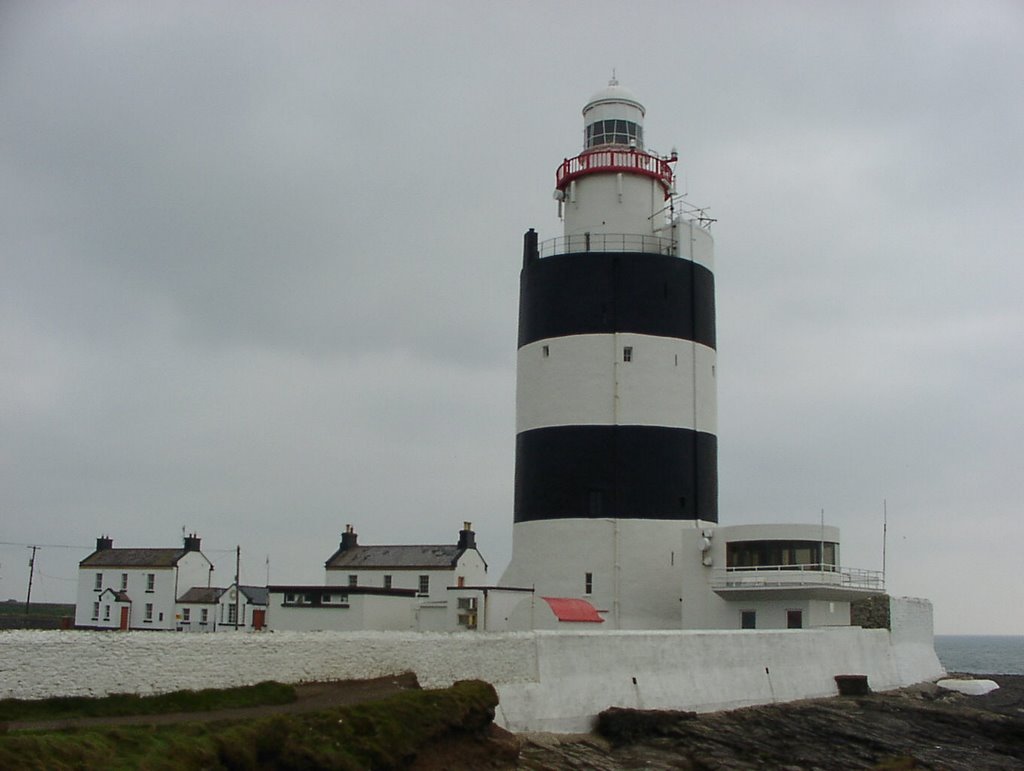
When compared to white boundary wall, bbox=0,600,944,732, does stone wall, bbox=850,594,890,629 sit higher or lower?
higher

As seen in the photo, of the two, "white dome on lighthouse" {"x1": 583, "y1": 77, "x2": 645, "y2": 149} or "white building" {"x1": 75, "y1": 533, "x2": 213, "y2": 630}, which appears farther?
"white building" {"x1": 75, "y1": 533, "x2": 213, "y2": 630}

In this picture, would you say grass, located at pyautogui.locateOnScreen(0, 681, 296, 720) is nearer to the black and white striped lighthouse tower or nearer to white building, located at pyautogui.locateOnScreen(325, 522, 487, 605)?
the black and white striped lighthouse tower

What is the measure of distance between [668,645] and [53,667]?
1330cm

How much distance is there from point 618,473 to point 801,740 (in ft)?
33.8

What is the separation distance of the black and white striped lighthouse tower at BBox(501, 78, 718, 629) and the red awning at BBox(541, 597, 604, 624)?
1278 mm

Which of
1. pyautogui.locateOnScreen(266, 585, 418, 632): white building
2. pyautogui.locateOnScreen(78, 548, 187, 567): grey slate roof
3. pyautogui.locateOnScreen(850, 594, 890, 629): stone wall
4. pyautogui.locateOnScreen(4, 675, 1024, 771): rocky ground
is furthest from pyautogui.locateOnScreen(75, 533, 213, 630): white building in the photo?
pyautogui.locateOnScreen(4, 675, 1024, 771): rocky ground

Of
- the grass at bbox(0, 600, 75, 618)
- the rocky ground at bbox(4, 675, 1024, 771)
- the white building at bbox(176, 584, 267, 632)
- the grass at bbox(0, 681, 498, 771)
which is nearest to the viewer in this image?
the grass at bbox(0, 681, 498, 771)

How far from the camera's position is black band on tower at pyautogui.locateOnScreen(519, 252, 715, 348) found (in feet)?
107

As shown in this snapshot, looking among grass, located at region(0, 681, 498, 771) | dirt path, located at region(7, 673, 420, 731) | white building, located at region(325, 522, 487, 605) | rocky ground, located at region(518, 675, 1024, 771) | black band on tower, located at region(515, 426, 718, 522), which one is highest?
black band on tower, located at region(515, 426, 718, 522)

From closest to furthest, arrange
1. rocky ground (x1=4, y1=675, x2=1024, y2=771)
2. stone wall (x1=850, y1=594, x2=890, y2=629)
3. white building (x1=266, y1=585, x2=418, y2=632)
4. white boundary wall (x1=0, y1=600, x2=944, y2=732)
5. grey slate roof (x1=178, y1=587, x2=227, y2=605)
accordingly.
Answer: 1. white boundary wall (x1=0, y1=600, x2=944, y2=732)
2. rocky ground (x1=4, y1=675, x2=1024, y2=771)
3. white building (x1=266, y1=585, x2=418, y2=632)
4. stone wall (x1=850, y1=594, x2=890, y2=629)
5. grey slate roof (x1=178, y1=587, x2=227, y2=605)

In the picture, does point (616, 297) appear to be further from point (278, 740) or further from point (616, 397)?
point (278, 740)

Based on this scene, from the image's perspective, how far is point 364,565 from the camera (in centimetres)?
4016

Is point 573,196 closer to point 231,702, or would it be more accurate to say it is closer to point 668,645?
point 668,645

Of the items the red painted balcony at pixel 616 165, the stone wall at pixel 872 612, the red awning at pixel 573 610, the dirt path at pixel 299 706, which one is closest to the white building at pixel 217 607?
the red awning at pixel 573 610
